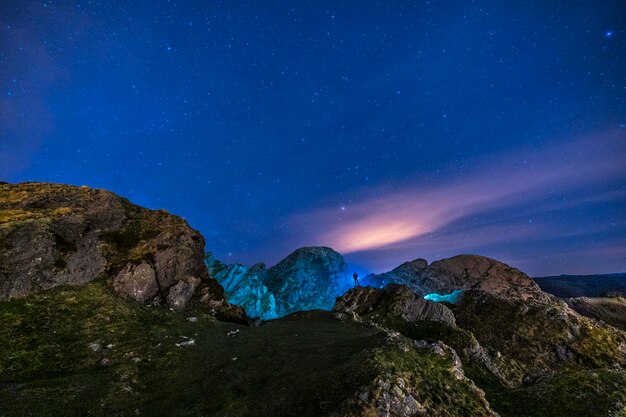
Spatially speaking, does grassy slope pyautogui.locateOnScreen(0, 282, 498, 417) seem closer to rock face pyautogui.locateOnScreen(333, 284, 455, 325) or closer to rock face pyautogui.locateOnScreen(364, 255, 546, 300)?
rock face pyautogui.locateOnScreen(333, 284, 455, 325)

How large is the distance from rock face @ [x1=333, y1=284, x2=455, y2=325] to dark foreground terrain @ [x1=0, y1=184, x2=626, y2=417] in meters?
0.24

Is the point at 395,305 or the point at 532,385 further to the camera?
the point at 395,305

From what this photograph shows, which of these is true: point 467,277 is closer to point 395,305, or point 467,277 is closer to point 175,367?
point 395,305

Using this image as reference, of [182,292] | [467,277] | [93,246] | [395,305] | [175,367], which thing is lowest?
[175,367]

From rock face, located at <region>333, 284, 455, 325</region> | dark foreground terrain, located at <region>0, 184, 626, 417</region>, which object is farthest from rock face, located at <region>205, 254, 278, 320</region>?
dark foreground terrain, located at <region>0, 184, 626, 417</region>

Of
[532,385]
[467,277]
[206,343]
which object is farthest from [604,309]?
[206,343]

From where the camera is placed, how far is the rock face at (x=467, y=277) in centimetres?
11194

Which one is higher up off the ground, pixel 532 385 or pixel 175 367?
pixel 175 367

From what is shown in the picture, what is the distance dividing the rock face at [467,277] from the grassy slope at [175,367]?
10415 centimetres

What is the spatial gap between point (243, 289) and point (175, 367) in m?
106

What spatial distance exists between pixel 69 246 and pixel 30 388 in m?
21.4

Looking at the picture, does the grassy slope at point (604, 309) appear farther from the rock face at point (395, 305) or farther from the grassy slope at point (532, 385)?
the rock face at point (395, 305)

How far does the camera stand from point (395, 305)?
1778 inches

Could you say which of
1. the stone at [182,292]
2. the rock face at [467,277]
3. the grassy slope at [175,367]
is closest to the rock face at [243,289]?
the rock face at [467,277]
